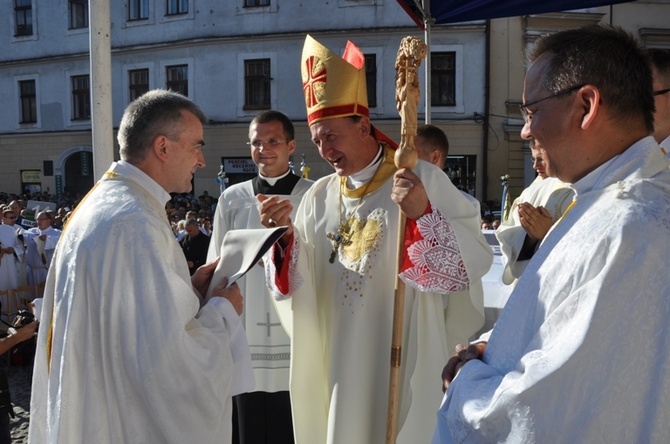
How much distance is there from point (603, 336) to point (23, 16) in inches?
1079

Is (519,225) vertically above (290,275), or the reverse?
(519,225)

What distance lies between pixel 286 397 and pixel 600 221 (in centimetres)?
291

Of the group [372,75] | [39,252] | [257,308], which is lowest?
[39,252]

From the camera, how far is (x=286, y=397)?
392cm

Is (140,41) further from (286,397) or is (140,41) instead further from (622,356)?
(622,356)

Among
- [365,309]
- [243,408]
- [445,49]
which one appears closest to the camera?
[365,309]

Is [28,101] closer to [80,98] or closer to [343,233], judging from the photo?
[80,98]

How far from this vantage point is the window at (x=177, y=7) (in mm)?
21745

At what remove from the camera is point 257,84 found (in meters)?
21.3

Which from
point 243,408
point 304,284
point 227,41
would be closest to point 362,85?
point 304,284

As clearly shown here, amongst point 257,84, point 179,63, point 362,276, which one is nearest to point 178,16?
point 179,63

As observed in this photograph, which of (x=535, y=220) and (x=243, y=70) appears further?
(x=243, y=70)

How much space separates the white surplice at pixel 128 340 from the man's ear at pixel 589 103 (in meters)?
1.39

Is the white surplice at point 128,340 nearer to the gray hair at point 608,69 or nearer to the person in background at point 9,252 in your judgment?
the gray hair at point 608,69
